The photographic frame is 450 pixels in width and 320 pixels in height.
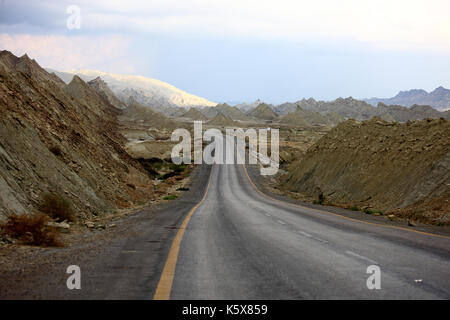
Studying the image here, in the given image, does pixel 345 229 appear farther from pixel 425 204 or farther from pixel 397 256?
pixel 425 204

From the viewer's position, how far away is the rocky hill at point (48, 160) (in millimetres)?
14809

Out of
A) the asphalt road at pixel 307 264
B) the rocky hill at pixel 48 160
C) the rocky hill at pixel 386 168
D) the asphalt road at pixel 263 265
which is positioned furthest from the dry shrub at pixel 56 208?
the rocky hill at pixel 386 168

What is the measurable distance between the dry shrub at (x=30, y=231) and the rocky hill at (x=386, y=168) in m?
15.0

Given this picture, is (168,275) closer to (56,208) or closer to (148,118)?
(56,208)

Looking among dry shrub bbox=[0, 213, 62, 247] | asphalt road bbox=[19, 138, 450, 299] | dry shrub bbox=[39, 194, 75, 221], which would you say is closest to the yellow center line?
asphalt road bbox=[19, 138, 450, 299]

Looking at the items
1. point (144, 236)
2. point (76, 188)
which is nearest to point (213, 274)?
point (144, 236)

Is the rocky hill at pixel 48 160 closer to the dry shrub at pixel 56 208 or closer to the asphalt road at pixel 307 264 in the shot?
the dry shrub at pixel 56 208

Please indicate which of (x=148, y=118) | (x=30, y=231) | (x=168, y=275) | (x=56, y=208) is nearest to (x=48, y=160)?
(x=56, y=208)

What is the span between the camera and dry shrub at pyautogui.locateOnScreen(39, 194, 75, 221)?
14602 mm

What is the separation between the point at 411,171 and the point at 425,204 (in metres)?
6.03

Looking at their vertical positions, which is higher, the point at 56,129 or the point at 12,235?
the point at 56,129

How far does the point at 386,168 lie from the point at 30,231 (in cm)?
2533

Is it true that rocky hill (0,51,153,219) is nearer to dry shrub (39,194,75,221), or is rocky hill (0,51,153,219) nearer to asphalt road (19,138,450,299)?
dry shrub (39,194,75,221)
